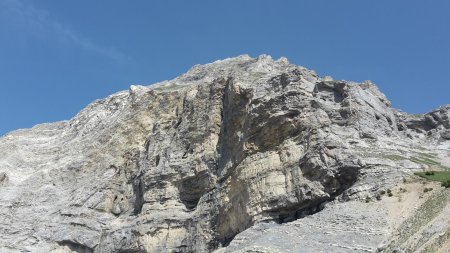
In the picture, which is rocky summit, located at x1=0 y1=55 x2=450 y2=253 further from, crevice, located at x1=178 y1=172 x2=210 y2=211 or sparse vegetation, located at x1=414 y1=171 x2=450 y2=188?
sparse vegetation, located at x1=414 y1=171 x2=450 y2=188

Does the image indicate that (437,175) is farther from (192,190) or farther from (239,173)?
(192,190)

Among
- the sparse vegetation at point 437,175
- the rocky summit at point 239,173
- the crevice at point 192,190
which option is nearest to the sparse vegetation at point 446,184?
the sparse vegetation at point 437,175

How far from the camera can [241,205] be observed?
51031 mm

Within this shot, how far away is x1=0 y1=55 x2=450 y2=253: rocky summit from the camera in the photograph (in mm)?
40156

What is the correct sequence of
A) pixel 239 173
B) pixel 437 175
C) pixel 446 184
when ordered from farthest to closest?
pixel 239 173 < pixel 437 175 < pixel 446 184

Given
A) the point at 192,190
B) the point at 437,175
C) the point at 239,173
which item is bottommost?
the point at 437,175

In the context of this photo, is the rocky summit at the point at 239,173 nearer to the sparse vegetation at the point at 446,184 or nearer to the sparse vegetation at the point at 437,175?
the sparse vegetation at the point at 446,184

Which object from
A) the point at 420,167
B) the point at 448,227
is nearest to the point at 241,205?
the point at 420,167

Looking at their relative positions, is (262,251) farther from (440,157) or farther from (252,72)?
(252,72)

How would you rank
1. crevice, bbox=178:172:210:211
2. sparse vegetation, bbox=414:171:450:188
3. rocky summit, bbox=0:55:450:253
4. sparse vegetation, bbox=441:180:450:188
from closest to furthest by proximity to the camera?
sparse vegetation, bbox=441:180:450:188
rocky summit, bbox=0:55:450:253
sparse vegetation, bbox=414:171:450:188
crevice, bbox=178:172:210:211

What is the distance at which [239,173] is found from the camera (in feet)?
173

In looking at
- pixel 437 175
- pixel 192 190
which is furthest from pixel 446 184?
pixel 192 190

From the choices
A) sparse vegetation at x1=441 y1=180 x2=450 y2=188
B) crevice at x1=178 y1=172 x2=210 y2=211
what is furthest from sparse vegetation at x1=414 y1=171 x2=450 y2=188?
crevice at x1=178 y1=172 x2=210 y2=211

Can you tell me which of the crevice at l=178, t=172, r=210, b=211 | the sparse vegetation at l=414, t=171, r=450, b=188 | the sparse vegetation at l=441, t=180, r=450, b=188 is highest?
the crevice at l=178, t=172, r=210, b=211
